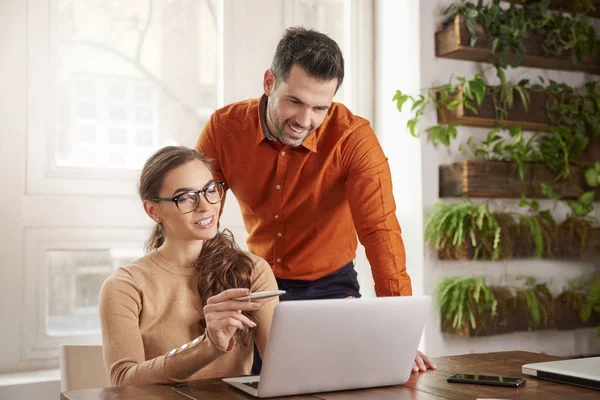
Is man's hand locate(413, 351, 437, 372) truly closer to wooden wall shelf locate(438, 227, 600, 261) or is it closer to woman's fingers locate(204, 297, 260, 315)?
woman's fingers locate(204, 297, 260, 315)

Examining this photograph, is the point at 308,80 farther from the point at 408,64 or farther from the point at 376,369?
the point at 408,64

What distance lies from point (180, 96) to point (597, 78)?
206 centimetres

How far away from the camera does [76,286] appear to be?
110 inches

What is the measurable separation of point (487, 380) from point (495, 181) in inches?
68.2

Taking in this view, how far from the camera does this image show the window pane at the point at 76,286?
109 inches

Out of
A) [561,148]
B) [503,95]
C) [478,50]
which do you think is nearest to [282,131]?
[478,50]

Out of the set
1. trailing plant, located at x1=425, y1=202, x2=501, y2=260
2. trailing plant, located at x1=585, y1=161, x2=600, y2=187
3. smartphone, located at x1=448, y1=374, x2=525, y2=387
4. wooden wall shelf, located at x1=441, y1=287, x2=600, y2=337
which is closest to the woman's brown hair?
smartphone, located at x1=448, y1=374, x2=525, y2=387

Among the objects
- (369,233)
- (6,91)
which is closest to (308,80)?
(369,233)

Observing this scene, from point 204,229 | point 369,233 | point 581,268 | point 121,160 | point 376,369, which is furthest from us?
point 581,268

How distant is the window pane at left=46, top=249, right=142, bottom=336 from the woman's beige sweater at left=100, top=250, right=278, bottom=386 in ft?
3.31

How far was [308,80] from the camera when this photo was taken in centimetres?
200

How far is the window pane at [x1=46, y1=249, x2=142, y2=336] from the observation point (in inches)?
109

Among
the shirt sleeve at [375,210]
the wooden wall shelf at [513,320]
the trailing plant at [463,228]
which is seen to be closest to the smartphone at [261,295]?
the shirt sleeve at [375,210]

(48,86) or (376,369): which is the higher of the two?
(48,86)
